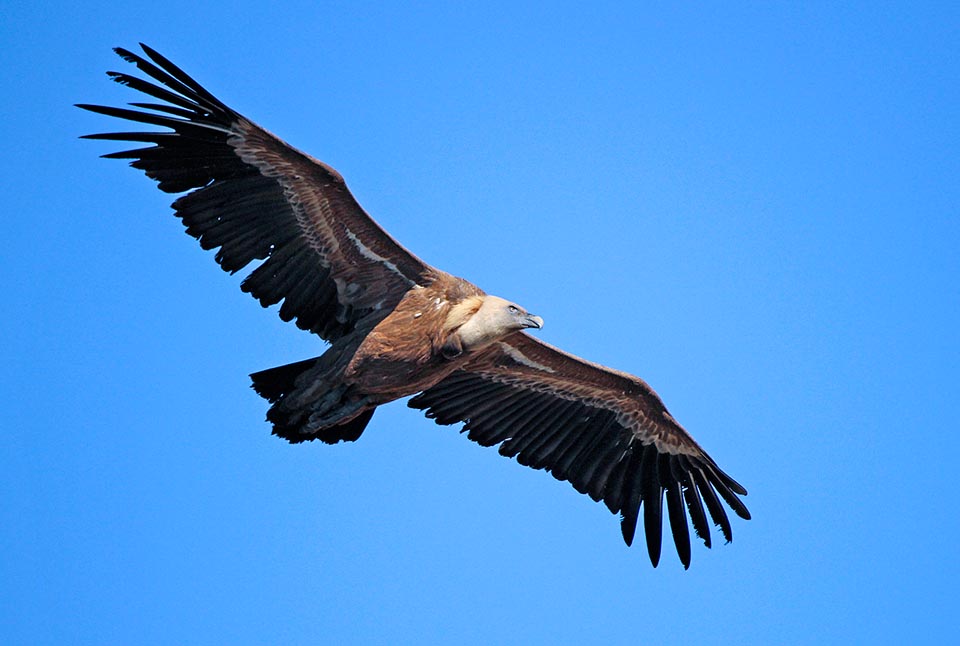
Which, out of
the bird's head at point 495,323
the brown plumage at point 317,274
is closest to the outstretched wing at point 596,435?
the brown plumage at point 317,274

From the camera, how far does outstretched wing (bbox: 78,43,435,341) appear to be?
10781 mm

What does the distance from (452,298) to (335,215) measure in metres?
1.17

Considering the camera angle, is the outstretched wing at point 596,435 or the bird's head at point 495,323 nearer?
the bird's head at point 495,323

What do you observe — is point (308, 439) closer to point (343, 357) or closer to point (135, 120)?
point (343, 357)

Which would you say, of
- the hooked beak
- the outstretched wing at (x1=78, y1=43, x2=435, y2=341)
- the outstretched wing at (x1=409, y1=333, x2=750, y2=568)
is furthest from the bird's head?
the outstretched wing at (x1=409, y1=333, x2=750, y2=568)

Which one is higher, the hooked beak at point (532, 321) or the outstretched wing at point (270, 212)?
the outstretched wing at point (270, 212)

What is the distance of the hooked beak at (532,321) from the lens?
36.1 ft

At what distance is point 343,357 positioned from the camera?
36.8 feet

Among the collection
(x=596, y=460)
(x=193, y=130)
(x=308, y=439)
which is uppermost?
(x=193, y=130)

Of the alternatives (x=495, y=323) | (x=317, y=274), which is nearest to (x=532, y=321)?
(x=495, y=323)

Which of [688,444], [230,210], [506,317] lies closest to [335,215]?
[230,210]

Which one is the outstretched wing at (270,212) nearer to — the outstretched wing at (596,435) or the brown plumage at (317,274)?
the brown plumage at (317,274)

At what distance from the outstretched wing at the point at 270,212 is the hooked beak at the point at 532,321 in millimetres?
937

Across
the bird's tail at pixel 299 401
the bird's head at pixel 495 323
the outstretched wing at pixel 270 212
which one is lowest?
the bird's tail at pixel 299 401
